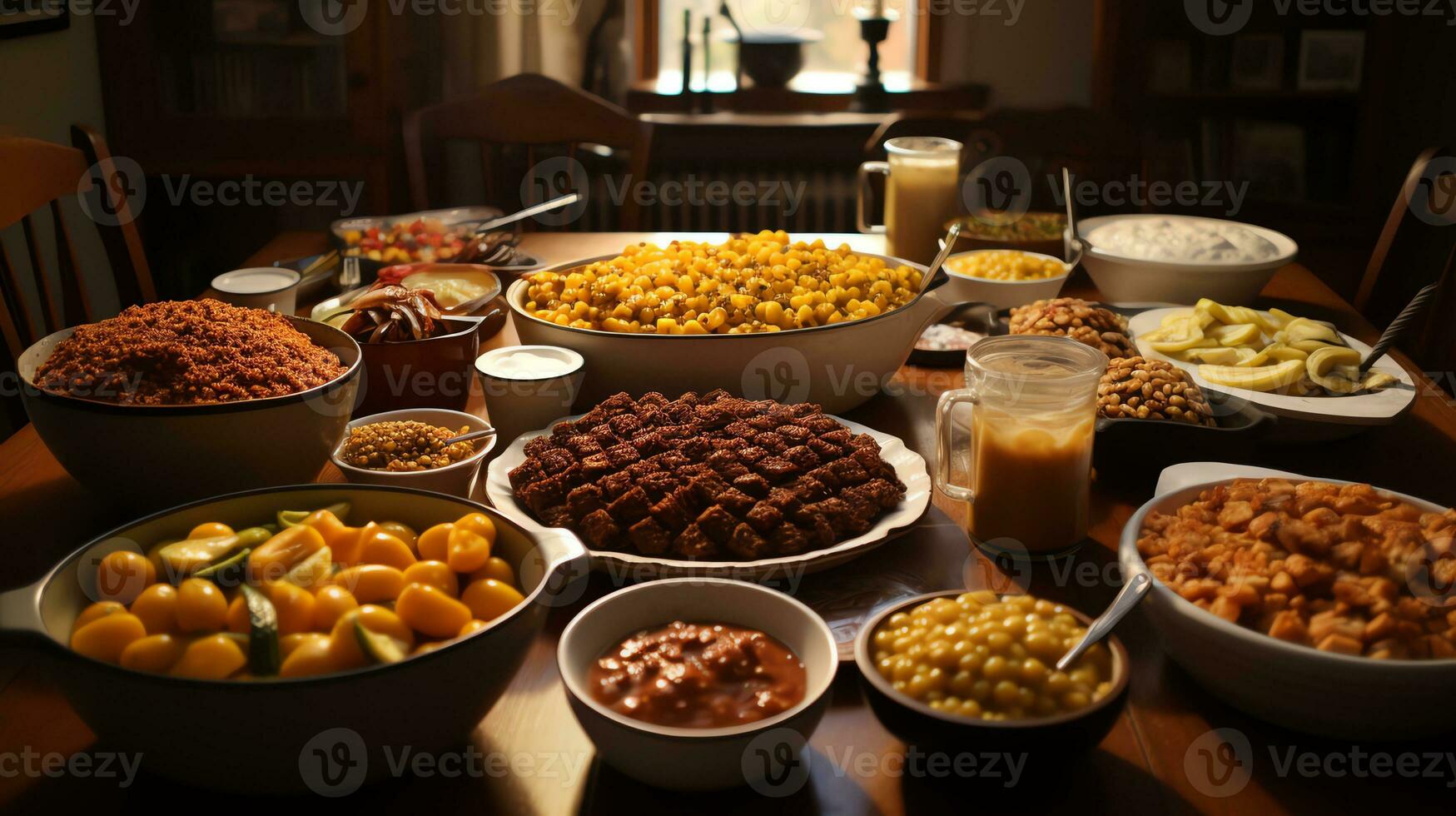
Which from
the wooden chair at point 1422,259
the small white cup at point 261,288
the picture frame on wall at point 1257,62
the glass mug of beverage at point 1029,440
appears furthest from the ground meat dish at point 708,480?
the picture frame on wall at point 1257,62

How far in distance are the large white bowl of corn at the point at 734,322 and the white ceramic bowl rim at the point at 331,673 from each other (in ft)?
2.00

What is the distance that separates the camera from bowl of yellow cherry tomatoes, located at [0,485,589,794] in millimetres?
814

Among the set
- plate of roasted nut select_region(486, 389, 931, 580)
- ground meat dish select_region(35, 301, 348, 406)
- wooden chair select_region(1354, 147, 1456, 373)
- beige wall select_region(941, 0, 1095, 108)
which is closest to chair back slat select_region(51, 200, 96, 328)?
ground meat dish select_region(35, 301, 348, 406)

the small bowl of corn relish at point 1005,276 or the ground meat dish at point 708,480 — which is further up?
the small bowl of corn relish at point 1005,276

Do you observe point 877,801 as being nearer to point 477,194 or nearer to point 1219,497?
point 1219,497

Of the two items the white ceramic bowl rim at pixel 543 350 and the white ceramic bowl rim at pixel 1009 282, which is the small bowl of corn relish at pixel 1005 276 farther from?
the white ceramic bowl rim at pixel 543 350

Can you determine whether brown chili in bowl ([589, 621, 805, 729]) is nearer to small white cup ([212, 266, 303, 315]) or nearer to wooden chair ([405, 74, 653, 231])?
small white cup ([212, 266, 303, 315])

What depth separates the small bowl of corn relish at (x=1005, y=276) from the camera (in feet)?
7.08

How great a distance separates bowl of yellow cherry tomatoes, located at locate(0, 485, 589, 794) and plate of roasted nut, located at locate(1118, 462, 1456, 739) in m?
0.55

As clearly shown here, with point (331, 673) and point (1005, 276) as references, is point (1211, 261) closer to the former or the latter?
point (1005, 276)

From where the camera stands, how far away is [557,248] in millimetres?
2795

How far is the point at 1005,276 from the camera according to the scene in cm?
222

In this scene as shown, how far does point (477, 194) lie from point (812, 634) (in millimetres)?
3995

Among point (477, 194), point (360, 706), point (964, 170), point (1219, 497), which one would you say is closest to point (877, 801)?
point (360, 706)
